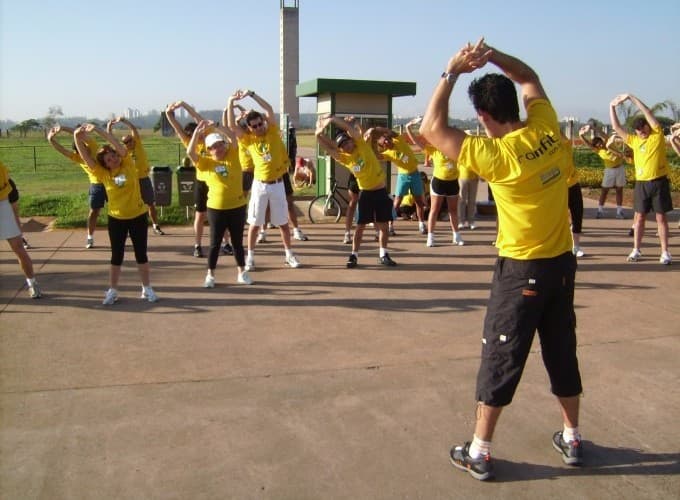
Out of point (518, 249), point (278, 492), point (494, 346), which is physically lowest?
point (278, 492)

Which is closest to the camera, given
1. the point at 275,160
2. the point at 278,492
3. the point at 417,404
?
the point at 278,492

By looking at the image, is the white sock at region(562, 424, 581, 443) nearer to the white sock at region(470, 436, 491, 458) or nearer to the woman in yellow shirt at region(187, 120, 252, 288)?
the white sock at region(470, 436, 491, 458)

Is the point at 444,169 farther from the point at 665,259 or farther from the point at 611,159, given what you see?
the point at 611,159

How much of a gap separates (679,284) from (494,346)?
534 cm

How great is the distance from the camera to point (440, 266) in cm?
862

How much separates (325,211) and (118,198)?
6670mm

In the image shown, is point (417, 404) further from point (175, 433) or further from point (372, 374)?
point (175, 433)

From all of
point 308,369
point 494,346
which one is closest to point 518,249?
point 494,346

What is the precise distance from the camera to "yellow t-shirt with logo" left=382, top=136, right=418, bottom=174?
1038 centimetres

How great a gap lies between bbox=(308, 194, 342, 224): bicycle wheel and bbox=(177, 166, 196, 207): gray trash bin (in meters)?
2.24

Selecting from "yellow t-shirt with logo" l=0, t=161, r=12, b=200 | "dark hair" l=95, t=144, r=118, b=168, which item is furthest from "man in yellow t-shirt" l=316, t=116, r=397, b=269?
"yellow t-shirt with logo" l=0, t=161, r=12, b=200

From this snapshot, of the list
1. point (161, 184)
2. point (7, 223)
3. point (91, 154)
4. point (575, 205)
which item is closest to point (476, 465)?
point (7, 223)

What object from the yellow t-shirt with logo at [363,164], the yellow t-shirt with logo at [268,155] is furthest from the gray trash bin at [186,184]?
the yellow t-shirt with logo at [363,164]

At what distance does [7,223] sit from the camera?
264 inches
